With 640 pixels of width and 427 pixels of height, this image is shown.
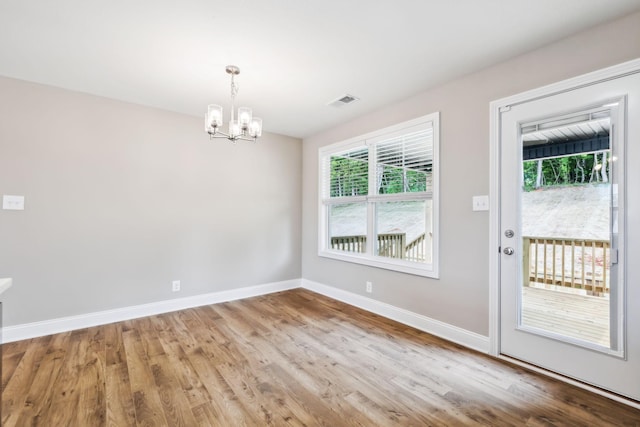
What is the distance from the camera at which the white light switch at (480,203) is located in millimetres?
2527

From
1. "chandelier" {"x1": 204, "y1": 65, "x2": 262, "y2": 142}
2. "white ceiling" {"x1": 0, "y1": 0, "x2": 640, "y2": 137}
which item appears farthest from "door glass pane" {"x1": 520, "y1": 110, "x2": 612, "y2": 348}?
"chandelier" {"x1": 204, "y1": 65, "x2": 262, "y2": 142}

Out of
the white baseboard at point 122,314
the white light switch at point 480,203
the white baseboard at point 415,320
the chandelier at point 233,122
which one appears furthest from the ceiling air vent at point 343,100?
the white baseboard at point 122,314

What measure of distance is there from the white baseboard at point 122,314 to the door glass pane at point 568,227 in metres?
3.35

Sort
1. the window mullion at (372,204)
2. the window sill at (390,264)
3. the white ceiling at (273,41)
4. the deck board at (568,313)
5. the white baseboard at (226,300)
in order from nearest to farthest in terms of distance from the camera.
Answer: the white ceiling at (273,41), the deck board at (568,313), the white baseboard at (226,300), the window sill at (390,264), the window mullion at (372,204)

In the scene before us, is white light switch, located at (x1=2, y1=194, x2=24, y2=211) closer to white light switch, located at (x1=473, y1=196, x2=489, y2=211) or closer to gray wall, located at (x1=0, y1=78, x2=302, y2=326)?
gray wall, located at (x1=0, y1=78, x2=302, y2=326)

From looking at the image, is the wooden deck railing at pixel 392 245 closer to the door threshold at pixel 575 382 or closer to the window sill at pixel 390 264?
the window sill at pixel 390 264

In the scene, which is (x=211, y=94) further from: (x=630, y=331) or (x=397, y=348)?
(x=630, y=331)

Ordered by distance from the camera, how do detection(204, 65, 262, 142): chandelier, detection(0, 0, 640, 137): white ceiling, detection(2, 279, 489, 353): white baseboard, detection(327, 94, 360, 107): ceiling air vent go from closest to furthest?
1. detection(0, 0, 640, 137): white ceiling
2. detection(204, 65, 262, 142): chandelier
3. detection(2, 279, 489, 353): white baseboard
4. detection(327, 94, 360, 107): ceiling air vent

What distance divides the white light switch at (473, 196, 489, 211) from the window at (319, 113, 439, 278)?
39 centimetres

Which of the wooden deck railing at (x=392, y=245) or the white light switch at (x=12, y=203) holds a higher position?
the white light switch at (x=12, y=203)

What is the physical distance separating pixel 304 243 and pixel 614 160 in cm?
375

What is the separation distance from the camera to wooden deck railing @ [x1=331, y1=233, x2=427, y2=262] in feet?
10.5

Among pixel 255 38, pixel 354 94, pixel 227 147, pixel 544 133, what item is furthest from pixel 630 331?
pixel 227 147

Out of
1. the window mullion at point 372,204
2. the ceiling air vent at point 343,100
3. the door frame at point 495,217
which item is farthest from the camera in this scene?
the window mullion at point 372,204
